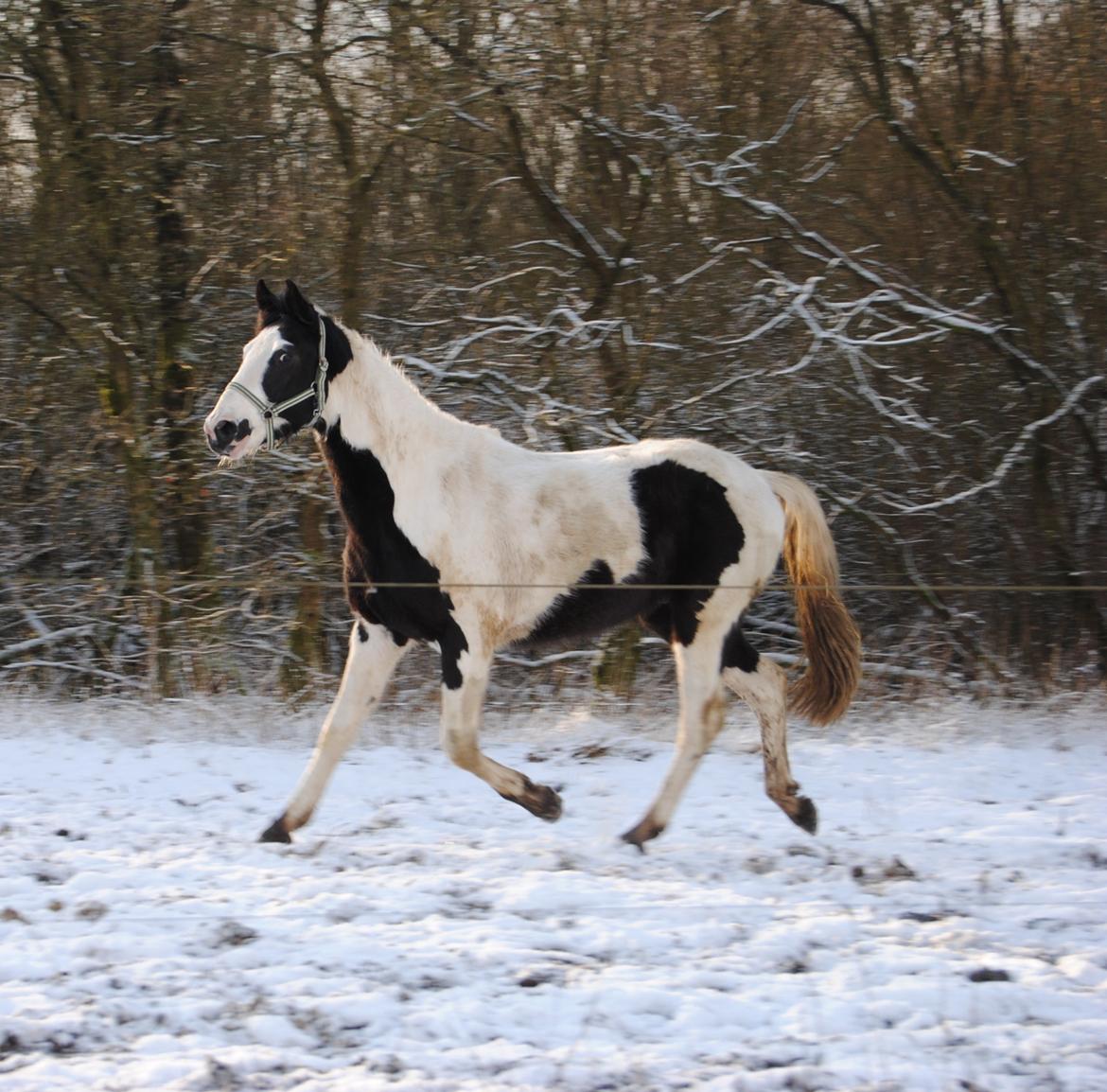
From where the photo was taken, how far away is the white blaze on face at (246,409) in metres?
4.41

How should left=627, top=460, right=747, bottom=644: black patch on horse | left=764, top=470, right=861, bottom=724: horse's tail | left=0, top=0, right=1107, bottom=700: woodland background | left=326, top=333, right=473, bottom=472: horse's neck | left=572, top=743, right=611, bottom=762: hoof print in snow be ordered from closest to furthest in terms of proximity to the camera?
left=326, top=333, right=473, bottom=472: horse's neck
left=627, top=460, right=747, bottom=644: black patch on horse
left=764, top=470, right=861, bottom=724: horse's tail
left=572, top=743, right=611, bottom=762: hoof print in snow
left=0, top=0, right=1107, bottom=700: woodland background

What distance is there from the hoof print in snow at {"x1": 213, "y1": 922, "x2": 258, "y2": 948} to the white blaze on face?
158cm

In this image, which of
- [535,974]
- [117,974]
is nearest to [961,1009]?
[535,974]

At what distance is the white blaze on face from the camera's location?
174 inches

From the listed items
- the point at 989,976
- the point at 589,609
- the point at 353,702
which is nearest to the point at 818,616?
the point at 589,609

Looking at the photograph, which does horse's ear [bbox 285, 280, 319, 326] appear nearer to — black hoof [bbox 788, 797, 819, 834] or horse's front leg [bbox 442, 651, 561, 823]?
horse's front leg [bbox 442, 651, 561, 823]

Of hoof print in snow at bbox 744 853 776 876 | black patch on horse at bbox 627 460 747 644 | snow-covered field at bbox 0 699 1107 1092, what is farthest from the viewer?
black patch on horse at bbox 627 460 747 644

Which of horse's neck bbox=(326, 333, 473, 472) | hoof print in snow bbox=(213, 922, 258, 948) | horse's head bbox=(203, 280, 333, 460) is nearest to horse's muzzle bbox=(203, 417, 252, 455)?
horse's head bbox=(203, 280, 333, 460)

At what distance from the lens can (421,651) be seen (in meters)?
8.51

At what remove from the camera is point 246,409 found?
4.45 m

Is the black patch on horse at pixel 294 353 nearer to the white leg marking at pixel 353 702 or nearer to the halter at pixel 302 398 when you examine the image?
the halter at pixel 302 398

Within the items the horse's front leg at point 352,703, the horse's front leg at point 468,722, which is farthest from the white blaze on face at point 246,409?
the horse's front leg at point 468,722

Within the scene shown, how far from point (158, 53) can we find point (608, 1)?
2.89m

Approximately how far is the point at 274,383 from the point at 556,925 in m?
2.07
